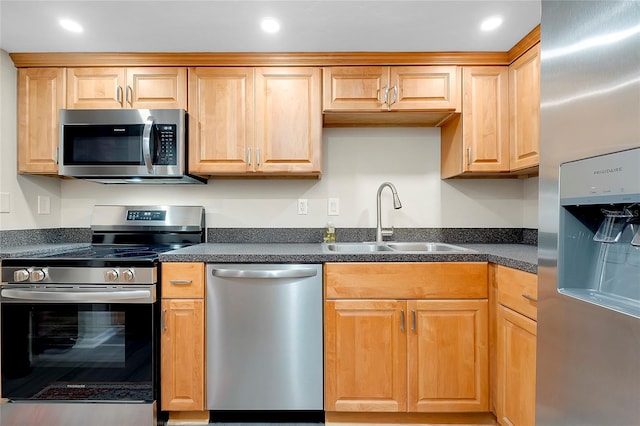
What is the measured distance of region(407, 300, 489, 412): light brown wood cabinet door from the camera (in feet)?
5.90

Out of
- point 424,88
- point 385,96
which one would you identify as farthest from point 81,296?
point 424,88

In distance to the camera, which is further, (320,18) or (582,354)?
(320,18)

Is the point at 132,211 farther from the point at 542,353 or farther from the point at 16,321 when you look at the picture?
the point at 542,353

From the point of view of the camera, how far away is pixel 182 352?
1.82 m

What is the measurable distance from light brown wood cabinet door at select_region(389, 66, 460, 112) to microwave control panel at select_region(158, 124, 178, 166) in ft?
4.30

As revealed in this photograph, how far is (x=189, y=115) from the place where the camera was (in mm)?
2145

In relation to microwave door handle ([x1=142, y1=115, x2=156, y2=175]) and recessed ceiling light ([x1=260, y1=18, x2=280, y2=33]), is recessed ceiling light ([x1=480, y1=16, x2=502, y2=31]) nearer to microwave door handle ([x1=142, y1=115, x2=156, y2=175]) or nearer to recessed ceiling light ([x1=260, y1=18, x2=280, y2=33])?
recessed ceiling light ([x1=260, y1=18, x2=280, y2=33])

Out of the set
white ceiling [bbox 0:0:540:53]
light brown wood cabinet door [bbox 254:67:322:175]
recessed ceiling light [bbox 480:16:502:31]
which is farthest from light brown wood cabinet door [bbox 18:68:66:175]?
recessed ceiling light [bbox 480:16:502:31]

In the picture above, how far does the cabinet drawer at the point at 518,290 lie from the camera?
145 cm

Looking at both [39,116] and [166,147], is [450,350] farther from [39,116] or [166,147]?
[39,116]

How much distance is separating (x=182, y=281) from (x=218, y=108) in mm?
1041

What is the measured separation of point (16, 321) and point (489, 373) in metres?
2.39

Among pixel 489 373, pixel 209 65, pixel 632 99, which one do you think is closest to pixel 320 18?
pixel 209 65

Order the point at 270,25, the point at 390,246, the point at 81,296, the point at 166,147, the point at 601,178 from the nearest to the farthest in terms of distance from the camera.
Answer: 1. the point at 601,178
2. the point at 81,296
3. the point at 270,25
4. the point at 166,147
5. the point at 390,246
